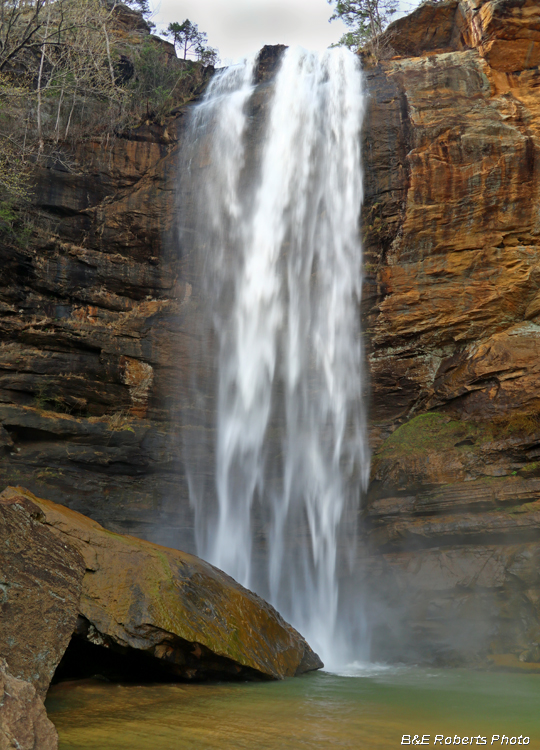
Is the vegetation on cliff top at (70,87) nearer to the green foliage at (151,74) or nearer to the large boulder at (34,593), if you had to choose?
the green foliage at (151,74)

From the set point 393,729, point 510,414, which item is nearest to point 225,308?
point 510,414

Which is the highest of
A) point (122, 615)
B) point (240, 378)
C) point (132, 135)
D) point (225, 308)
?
point (132, 135)

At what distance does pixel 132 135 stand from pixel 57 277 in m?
5.30

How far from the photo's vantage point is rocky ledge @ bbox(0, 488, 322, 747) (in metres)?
5.45

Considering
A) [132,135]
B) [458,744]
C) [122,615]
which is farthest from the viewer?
[132,135]

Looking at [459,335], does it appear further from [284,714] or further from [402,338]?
[284,714]

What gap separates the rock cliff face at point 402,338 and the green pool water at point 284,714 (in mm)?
3752

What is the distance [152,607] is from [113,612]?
45 centimetres

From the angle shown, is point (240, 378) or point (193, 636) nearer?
point (193, 636)

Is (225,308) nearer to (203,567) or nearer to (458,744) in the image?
(203,567)

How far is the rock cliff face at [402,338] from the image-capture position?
11.2 metres

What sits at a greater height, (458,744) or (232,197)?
(232,197)

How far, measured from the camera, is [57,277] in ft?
46.3

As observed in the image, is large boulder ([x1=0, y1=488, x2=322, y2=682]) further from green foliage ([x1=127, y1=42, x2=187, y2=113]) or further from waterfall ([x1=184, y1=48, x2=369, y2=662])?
green foliage ([x1=127, y1=42, x2=187, y2=113])
